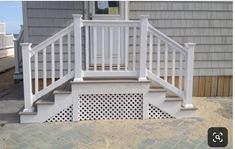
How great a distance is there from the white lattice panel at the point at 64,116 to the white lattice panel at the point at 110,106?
0.51 ft

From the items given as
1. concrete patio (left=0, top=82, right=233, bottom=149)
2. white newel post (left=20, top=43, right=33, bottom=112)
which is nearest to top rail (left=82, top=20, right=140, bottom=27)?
white newel post (left=20, top=43, right=33, bottom=112)

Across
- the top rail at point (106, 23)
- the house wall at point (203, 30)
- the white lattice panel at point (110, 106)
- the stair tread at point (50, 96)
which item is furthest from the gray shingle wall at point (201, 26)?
the stair tread at point (50, 96)

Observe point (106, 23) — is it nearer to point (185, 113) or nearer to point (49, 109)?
point (49, 109)

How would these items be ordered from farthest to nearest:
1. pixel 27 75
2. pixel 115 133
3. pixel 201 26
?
pixel 201 26, pixel 27 75, pixel 115 133

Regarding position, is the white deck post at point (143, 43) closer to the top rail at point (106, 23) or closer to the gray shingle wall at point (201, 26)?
the top rail at point (106, 23)

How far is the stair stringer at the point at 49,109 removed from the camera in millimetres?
4113

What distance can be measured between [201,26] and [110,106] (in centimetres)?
263

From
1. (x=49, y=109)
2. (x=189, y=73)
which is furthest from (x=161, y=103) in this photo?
(x=49, y=109)

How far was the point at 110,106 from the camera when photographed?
14.1 feet

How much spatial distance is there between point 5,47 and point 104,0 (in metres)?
9.87

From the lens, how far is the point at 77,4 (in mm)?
5129

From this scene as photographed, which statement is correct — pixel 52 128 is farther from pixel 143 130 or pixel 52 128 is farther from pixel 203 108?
pixel 203 108

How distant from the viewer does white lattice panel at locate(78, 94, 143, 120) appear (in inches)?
167

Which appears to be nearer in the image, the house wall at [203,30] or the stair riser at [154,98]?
the stair riser at [154,98]
